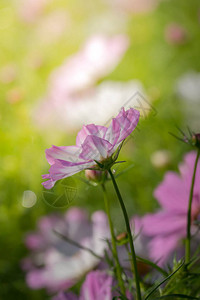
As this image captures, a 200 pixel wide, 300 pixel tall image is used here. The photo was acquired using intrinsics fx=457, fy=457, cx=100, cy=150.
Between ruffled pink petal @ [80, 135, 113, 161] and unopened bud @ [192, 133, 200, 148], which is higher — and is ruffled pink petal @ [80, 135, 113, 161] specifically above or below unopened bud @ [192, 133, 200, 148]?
above

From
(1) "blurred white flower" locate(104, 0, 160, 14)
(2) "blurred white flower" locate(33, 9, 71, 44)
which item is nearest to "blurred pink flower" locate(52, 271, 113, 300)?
(2) "blurred white flower" locate(33, 9, 71, 44)

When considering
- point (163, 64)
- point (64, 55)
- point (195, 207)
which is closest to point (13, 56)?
point (64, 55)

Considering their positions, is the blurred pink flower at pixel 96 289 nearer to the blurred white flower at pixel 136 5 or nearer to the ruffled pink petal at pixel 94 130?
the ruffled pink petal at pixel 94 130

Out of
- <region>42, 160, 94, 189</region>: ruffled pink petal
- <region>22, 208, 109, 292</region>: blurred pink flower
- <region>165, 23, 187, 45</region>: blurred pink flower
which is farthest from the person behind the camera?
<region>165, 23, 187, 45</region>: blurred pink flower

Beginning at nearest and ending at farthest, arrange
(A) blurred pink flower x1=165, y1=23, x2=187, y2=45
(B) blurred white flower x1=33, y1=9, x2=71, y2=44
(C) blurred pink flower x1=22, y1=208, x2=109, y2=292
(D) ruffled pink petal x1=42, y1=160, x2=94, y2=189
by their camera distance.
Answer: (D) ruffled pink petal x1=42, y1=160, x2=94, y2=189
(C) blurred pink flower x1=22, y1=208, x2=109, y2=292
(A) blurred pink flower x1=165, y1=23, x2=187, y2=45
(B) blurred white flower x1=33, y1=9, x2=71, y2=44

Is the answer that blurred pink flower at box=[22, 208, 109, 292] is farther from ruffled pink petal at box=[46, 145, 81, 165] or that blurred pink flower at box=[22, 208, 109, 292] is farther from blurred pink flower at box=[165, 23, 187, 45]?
blurred pink flower at box=[165, 23, 187, 45]

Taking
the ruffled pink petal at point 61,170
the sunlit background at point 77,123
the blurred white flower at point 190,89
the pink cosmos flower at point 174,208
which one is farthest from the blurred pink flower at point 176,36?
the ruffled pink petal at point 61,170

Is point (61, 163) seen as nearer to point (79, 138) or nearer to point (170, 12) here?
point (79, 138)
